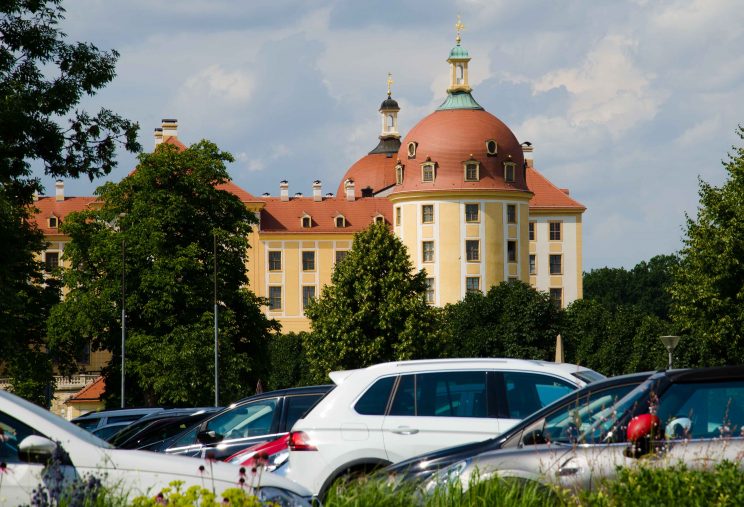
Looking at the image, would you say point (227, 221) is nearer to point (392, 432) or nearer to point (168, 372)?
point (168, 372)

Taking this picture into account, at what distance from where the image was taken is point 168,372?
5238cm

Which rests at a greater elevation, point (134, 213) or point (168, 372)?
point (134, 213)

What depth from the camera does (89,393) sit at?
8750cm

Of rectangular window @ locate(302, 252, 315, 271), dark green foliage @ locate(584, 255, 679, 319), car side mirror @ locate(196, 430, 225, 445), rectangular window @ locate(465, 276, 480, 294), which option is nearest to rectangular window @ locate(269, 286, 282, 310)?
rectangular window @ locate(302, 252, 315, 271)

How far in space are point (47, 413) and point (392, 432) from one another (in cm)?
480

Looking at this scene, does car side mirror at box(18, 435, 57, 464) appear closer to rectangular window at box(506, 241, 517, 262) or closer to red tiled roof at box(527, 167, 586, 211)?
rectangular window at box(506, 241, 517, 262)

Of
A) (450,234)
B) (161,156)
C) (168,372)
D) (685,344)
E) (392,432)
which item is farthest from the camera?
(450,234)

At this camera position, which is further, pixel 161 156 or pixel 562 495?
pixel 161 156

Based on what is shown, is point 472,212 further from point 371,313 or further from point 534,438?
point 534,438

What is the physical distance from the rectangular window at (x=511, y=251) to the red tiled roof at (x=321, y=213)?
16.3m

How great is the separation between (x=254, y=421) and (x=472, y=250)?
95.0 metres

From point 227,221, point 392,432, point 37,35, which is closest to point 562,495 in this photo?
point 392,432

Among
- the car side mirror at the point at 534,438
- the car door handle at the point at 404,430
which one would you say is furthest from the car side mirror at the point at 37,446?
the car door handle at the point at 404,430

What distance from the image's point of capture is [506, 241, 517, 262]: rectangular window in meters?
113
